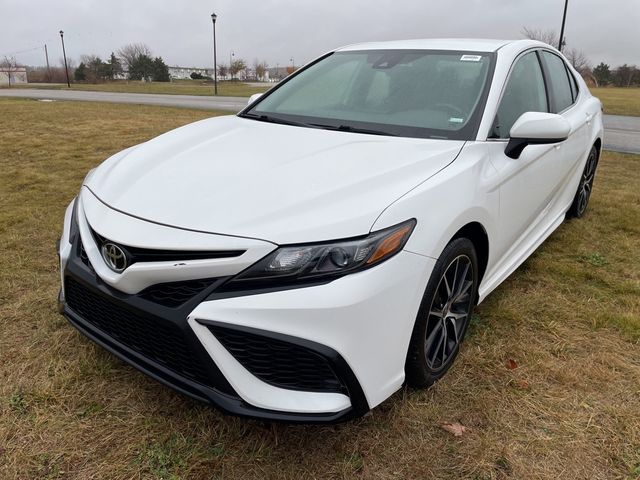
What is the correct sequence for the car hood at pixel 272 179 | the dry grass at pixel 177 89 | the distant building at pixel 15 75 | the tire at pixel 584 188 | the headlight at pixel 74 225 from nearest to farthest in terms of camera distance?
the car hood at pixel 272 179, the headlight at pixel 74 225, the tire at pixel 584 188, the dry grass at pixel 177 89, the distant building at pixel 15 75

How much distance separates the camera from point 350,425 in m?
2.11

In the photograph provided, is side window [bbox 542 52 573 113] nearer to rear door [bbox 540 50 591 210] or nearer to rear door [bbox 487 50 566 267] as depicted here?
rear door [bbox 540 50 591 210]

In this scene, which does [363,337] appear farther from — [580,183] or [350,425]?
[580,183]

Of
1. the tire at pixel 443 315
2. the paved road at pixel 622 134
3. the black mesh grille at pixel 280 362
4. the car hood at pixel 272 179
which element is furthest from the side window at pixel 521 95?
the paved road at pixel 622 134

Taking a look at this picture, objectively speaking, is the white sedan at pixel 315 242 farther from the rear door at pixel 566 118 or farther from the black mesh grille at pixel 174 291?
the rear door at pixel 566 118

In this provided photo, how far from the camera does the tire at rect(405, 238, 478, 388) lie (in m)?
1.97

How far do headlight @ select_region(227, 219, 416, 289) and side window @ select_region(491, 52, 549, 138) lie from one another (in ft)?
3.87

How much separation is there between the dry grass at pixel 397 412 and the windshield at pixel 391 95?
3.90 ft

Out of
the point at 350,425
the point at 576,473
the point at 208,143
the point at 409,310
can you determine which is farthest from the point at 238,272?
the point at 576,473

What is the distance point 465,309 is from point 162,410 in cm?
146

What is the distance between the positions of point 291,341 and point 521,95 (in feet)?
7.12

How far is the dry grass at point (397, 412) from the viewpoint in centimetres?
192

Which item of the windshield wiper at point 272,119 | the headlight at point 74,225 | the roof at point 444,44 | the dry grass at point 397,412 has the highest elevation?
the roof at point 444,44

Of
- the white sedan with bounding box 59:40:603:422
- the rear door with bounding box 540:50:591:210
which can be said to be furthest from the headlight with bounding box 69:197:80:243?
the rear door with bounding box 540:50:591:210
